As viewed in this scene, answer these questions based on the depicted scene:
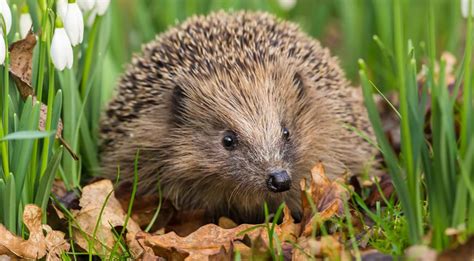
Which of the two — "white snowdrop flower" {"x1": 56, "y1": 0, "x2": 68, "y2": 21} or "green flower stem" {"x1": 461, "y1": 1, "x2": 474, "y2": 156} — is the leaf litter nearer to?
"green flower stem" {"x1": 461, "y1": 1, "x2": 474, "y2": 156}

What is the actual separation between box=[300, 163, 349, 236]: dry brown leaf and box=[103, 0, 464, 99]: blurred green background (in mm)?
2744

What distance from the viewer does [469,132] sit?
3986mm

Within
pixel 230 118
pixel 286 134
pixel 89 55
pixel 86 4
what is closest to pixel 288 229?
pixel 286 134

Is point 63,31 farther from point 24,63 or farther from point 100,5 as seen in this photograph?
point 100,5

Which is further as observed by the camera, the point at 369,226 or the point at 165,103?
the point at 165,103

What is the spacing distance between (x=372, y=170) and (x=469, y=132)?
240 cm

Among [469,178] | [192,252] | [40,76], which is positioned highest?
[40,76]

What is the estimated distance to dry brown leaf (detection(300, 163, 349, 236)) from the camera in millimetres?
4879

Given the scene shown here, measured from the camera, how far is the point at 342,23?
838 cm

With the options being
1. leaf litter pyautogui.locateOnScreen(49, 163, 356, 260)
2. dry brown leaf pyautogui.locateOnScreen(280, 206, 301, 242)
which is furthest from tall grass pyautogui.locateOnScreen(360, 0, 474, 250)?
dry brown leaf pyautogui.locateOnScreen(280, 206, 301, 242)

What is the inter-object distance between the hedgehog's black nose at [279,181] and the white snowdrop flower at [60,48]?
1349mm

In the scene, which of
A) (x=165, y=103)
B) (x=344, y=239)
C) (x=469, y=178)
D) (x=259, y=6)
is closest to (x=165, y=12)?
(x=259, y=6)

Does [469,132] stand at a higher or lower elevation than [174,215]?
higher

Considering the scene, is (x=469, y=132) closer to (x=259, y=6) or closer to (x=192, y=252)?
(x=192, y=252)
